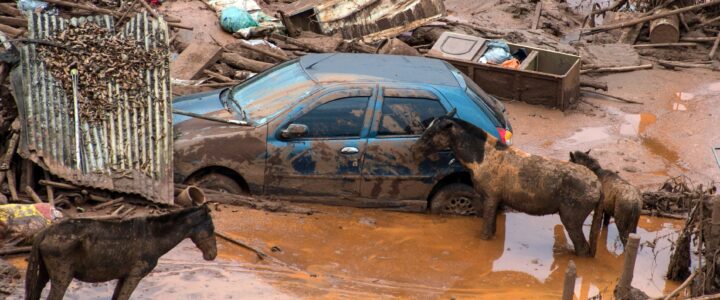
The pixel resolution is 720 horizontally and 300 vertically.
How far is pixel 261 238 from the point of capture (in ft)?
34.4

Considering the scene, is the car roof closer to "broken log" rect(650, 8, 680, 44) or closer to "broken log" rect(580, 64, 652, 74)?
"broken log" rect(580, 64, 652, 74)

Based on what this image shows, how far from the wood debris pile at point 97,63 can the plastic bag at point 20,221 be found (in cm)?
156

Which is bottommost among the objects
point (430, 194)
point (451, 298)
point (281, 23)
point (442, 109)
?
point (451, 298)

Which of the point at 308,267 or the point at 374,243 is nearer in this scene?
the point at 308,267

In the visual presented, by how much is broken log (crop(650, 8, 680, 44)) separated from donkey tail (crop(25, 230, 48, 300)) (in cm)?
1492

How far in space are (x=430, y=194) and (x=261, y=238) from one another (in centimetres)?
229

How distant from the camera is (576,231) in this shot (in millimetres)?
11055

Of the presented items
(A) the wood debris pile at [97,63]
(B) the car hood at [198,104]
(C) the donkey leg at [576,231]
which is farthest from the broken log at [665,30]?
(A) the wood debris pile at [97,63]

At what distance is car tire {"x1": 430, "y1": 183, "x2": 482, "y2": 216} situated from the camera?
1169 centimetres

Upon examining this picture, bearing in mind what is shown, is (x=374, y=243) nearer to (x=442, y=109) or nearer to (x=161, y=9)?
(x=442, y=109)

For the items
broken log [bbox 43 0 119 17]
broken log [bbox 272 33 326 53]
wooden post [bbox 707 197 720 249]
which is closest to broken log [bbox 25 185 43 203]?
broken log [bbox 43 0 119 17]

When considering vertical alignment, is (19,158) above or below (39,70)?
below

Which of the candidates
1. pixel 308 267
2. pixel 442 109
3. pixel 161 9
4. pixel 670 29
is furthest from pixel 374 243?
pixel 670 29

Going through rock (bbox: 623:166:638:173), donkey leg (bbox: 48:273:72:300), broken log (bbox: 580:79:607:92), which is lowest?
donkey leg (bbox: 48:273:72:300)
